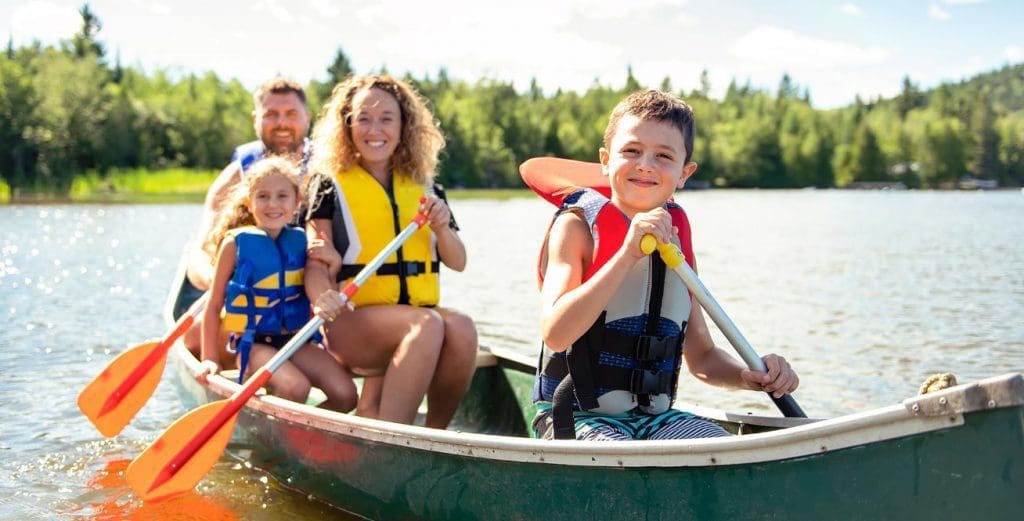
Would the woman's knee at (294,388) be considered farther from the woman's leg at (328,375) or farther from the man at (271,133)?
the man at (271,133)

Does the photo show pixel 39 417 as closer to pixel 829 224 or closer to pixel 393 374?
pixel 393 374

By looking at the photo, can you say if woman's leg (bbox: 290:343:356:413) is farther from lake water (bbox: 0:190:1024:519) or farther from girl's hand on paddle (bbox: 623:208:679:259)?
girl's hand on paddle (bbox: 623:208:679:259)

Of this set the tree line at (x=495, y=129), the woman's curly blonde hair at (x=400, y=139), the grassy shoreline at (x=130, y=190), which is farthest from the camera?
the tree line at (x=495, y=129)

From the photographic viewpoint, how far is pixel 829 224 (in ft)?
89.5

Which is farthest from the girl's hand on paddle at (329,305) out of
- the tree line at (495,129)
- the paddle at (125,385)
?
the tree line at (495,129)

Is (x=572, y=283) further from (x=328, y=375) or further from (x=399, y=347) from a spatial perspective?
(x=328, y=375)

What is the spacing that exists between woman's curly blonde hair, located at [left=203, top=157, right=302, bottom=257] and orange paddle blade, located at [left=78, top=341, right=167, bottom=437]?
2.08 feet

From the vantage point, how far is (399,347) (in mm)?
3918

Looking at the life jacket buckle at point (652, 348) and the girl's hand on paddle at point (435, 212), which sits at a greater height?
the girl's hand on paddle at point (435, 212)

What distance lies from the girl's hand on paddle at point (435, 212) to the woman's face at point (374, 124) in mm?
318

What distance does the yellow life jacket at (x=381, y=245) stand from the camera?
4.11 m

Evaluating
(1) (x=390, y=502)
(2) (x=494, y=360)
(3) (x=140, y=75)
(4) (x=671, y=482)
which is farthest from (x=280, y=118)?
(3) (x=140, y=75)

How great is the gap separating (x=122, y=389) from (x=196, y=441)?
39.5 inches

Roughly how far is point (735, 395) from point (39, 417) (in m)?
4.34
